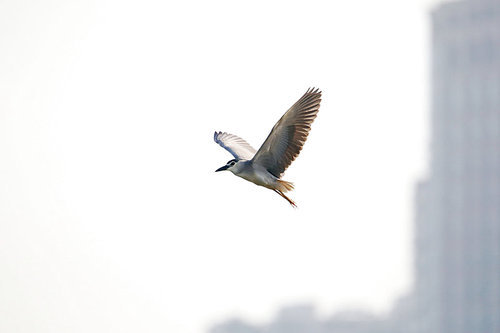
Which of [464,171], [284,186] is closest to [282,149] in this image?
[284,186]

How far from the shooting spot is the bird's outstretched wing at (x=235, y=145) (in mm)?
18219

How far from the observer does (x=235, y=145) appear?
1872 cm

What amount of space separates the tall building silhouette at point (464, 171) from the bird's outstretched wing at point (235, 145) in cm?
13563

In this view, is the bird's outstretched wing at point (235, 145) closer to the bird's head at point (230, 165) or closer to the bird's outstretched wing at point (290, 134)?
the bird's head at point (230, 165)

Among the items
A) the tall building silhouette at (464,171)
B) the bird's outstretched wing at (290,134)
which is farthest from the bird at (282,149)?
the tall building silhouette at (464,171)

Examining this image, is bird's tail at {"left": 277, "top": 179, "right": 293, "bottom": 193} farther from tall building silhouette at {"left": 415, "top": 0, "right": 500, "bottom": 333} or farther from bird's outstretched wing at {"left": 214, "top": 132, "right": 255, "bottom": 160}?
tall building silhouette at {"left": 415, "top": 0, "right": 500, "bottom": 333}

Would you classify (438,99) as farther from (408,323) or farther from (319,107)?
(319,107)

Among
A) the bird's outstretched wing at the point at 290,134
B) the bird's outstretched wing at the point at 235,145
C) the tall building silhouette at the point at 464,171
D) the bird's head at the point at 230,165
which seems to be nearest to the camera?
the bird's outstretched wing at the point at 290,134

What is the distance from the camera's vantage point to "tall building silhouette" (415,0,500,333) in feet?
504

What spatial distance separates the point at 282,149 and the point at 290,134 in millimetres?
263

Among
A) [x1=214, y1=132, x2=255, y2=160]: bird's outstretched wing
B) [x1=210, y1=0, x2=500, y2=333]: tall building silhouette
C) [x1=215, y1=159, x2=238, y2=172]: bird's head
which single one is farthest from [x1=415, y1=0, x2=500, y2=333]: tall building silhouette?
[x1=215, y1=159, x2=238, y2=172]: bird's head

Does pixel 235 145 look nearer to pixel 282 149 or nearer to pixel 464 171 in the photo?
pixel 282 149

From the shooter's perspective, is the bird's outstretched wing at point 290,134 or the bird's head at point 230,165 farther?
the bird's head at point 230,165

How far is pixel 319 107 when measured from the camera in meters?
15.8
